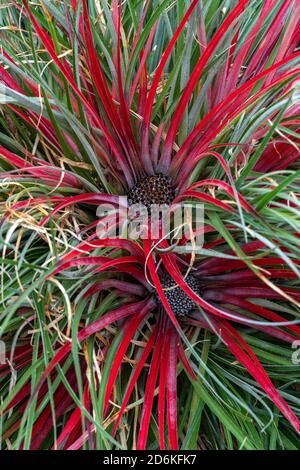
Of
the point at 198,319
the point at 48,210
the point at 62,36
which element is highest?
the point at 62,36

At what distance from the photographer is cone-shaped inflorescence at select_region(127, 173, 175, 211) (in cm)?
75

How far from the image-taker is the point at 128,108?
28.3 inches

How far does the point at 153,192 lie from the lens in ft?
2.48

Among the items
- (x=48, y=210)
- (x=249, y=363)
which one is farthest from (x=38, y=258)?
(x=249, y=363)

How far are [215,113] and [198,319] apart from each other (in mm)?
261

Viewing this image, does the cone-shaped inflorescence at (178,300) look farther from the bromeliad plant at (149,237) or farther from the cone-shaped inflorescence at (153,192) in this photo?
the cone-shaped inflorescence at (153,192)

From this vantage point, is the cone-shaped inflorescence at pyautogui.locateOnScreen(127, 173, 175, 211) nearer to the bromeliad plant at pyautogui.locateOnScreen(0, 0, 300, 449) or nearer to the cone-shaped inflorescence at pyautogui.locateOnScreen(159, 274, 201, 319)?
the bromeliad plant at pyautogui.locateOnScreen(0, 0, 300, 449)

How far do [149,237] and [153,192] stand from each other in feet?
0.32

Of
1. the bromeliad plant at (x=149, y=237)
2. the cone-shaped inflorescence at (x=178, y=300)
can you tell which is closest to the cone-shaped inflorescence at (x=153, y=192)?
the bromeliad plant at (x=149, y=237)

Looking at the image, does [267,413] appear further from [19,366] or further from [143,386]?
[19,366]

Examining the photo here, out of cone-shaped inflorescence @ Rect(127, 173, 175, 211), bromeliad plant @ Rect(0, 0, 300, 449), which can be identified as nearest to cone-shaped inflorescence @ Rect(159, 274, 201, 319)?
bromeliad plant @ Rect(0, 0, 300, 449)

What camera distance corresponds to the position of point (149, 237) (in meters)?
0.68

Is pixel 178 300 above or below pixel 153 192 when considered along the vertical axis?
below

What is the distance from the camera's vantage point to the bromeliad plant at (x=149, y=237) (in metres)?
0.64
